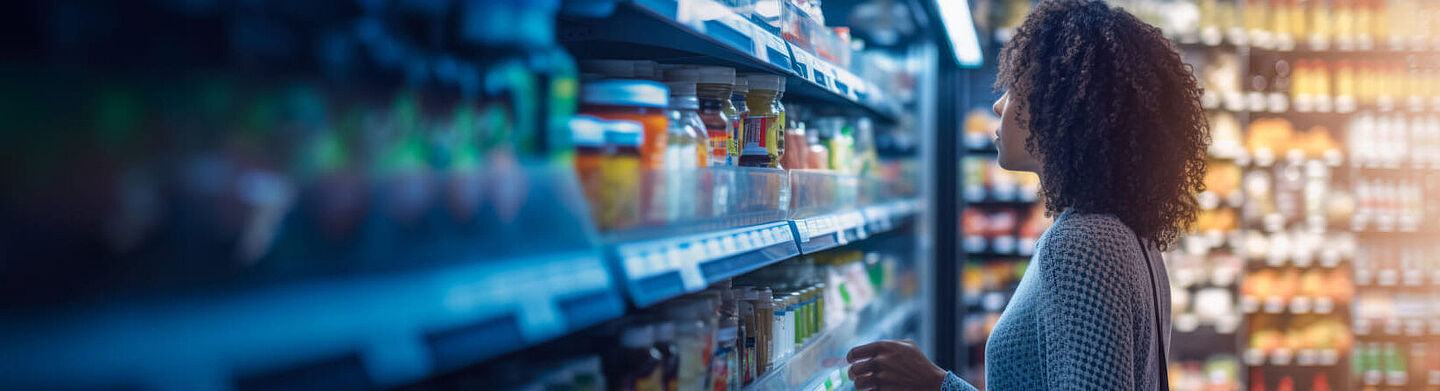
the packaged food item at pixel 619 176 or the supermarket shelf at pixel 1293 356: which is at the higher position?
the packaged food item at pixel 619 176

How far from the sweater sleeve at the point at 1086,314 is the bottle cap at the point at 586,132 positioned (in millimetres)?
783

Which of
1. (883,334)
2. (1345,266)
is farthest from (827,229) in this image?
(1345,266)

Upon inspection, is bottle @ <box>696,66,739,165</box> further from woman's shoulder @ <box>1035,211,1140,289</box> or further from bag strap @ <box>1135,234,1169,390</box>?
bag strap @ <box>1135,234,1169,390</box>

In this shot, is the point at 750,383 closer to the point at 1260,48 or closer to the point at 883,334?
the point at 883,334

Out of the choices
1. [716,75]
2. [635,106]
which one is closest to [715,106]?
[716,75]

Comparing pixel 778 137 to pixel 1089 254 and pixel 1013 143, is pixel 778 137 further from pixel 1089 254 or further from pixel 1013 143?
pixel 1089 254

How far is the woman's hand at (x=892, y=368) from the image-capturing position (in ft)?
5.91

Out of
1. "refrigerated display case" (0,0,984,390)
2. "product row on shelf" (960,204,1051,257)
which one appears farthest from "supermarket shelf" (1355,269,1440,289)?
"refrigerated display case" (0,0,984,390)

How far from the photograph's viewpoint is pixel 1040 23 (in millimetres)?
1715

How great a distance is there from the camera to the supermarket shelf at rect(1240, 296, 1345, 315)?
5.31m

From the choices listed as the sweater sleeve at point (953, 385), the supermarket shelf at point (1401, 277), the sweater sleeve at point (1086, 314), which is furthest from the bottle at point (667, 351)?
the supermarket shelf at point (1401, 277)

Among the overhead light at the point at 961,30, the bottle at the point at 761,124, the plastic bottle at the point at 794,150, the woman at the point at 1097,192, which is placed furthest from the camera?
the overhead light at the point at 961,30

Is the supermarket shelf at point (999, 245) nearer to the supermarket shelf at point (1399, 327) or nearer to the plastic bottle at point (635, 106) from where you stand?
the supermarket shelf at point (1399, 327)

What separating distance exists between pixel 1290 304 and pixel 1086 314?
4.67 m
